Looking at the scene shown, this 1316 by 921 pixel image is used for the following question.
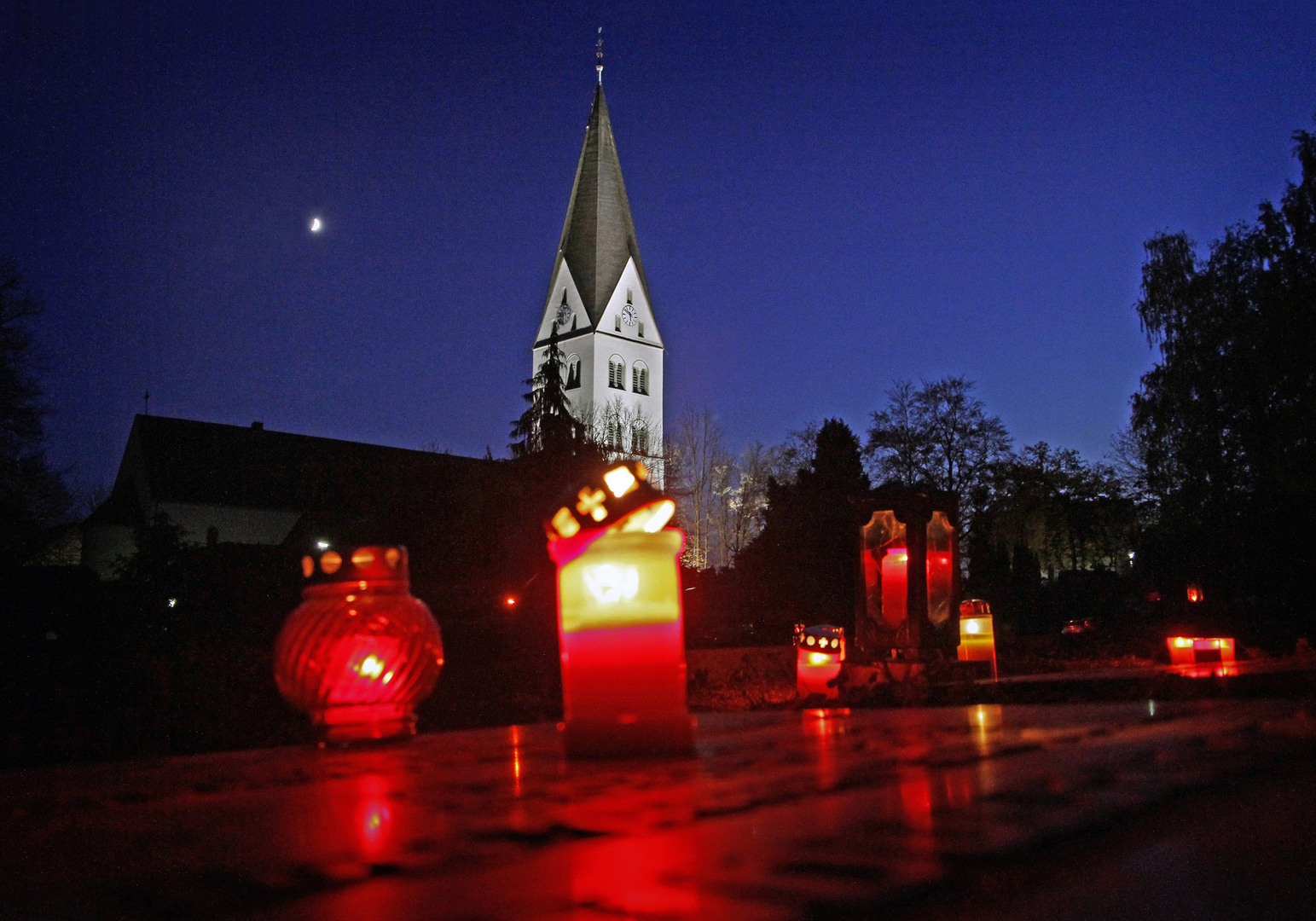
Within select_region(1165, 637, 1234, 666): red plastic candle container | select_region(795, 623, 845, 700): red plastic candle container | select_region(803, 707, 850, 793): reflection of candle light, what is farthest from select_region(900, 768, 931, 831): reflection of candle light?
select_region(1165, 637, 1234, 666): red plastic candle container

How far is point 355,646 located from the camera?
5.54 metres

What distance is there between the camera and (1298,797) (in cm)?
326

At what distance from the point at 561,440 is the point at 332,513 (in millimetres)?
40101

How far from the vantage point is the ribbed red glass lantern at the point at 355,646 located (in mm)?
5504

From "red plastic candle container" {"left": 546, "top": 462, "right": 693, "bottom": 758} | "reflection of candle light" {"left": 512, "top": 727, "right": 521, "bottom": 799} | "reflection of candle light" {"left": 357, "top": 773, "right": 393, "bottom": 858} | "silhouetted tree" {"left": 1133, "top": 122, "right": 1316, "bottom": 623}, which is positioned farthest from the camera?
"silhouetted tree" {"left": 1133, "top": 122, "right": 1316, "bottom": 623}

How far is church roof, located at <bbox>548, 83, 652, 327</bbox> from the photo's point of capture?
69.4 m

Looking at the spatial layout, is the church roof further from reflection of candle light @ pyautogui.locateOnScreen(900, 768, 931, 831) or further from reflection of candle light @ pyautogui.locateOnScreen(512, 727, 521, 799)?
reflection of candle light @ pyautogui.locateOnScreen(900, 768, 931, 831)

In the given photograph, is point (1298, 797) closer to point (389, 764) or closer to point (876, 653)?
point (389, 764)

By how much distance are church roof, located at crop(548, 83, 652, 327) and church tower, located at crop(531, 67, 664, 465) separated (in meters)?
0.06

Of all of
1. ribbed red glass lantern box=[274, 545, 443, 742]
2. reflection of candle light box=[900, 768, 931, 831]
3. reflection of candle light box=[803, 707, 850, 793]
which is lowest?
reflection of candle light box=[803, 707, 850, 793]

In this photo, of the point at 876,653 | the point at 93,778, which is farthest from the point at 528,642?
the point at 93,778

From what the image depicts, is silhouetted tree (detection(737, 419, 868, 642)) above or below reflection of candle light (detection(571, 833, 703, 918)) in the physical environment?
above

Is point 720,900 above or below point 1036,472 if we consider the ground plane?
below

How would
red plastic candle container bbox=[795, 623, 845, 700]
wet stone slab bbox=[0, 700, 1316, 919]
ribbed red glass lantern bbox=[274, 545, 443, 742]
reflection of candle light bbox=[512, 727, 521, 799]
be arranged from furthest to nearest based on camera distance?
1. red plastic candle container bbox=[795, 623, 845, 700]
2. ribbed red glass lantern bbox=[274, 545, 443, 742]
3. reflection of candle light bbox=[512, 727, 521, 799]
4. wet stone slab bbox=[0, 700, 1316, 919]
